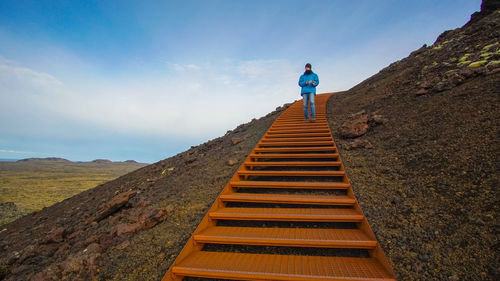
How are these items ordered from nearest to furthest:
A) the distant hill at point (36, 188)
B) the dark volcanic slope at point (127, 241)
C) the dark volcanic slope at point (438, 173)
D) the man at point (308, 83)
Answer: the dark volcanic slope at point (438, 173) < the dark volcanic slope at point (127, 241) < the man at point (308, 83) < the distant hill at point (36, 188)

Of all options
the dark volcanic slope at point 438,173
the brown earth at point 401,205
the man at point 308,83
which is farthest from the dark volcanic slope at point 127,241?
the man at point 308,83

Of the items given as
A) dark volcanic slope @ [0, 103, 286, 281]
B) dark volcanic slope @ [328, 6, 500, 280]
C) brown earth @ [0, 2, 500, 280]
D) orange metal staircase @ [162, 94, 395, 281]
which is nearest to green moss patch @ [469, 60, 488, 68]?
dark volcanic slope @ [328, 6, 500, 280]

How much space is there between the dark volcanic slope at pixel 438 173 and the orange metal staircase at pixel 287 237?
24 cm

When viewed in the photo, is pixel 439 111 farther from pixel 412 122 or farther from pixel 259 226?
pixel 259 226

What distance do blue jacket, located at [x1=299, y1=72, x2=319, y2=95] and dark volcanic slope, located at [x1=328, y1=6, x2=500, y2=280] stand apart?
1484mm

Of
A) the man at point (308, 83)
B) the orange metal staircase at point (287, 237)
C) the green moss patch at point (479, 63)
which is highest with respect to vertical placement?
the man at point (308, 83)

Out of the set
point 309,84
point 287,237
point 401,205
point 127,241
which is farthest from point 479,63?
point 127,241

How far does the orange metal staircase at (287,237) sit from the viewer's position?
2.02 metres

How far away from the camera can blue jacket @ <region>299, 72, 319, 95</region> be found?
6891 mm

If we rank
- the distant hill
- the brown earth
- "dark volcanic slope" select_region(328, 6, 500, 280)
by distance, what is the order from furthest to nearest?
the distant hill, the brown earth, "dark volcanic slope" select_region(328, 6, 500, 280)

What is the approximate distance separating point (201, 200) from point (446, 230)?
3142mm

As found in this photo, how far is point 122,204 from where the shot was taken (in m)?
4.26

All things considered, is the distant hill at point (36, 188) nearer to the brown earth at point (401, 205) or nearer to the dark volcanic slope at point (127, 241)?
the brown earth at point (401, 205)

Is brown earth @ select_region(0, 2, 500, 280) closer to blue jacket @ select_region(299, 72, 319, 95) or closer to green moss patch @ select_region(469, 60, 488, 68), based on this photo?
green moss patch @ select_region(469, 60, 488, 68)
